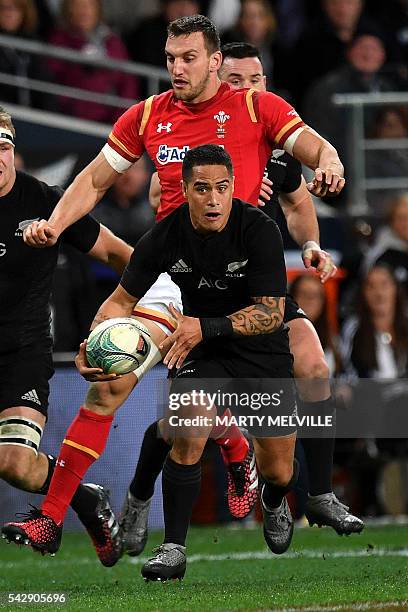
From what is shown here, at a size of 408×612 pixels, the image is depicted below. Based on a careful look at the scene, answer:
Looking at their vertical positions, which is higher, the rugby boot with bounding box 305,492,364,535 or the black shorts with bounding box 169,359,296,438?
the black shorts with bounding box 169,359,296,438

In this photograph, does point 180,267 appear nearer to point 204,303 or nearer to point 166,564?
point 204,303

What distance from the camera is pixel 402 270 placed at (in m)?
13.0

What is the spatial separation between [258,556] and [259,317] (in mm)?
3038

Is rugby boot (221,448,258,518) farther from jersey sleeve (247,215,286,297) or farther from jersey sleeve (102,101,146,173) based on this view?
jersey sleeve (102,101,146,173)

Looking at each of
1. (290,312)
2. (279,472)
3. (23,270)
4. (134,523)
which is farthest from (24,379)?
(290,312)

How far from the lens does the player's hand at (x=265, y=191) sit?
8703 millimetres

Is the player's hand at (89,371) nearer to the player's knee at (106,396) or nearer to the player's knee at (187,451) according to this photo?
the player's knee at (106,396)

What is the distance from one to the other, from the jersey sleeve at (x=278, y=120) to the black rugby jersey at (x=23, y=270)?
131cm

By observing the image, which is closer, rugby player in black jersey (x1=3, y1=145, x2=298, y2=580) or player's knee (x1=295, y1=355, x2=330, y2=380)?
rugby player in black jersey (x1=3, y1=145, x2=298, y2=580)

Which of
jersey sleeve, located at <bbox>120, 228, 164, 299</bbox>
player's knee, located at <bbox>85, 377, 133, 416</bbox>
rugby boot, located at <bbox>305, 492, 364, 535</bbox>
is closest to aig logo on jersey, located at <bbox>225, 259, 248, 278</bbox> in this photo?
jersey sleeve, located at <bbox>120, 228, 164, 299</bbox>

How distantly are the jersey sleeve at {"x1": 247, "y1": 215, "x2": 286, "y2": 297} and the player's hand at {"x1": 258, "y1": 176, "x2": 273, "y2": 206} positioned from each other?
0.83 metres

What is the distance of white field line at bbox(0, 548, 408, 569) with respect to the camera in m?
9.91

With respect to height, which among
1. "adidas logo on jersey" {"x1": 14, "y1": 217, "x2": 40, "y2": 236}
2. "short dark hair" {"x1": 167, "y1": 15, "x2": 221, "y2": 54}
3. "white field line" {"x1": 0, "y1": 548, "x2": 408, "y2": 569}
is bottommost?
"white field line" {"x1": 0, "y1": 548, "x2": 408, "y2": 569}

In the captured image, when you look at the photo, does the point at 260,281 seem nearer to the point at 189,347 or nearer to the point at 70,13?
the point at 189,347
